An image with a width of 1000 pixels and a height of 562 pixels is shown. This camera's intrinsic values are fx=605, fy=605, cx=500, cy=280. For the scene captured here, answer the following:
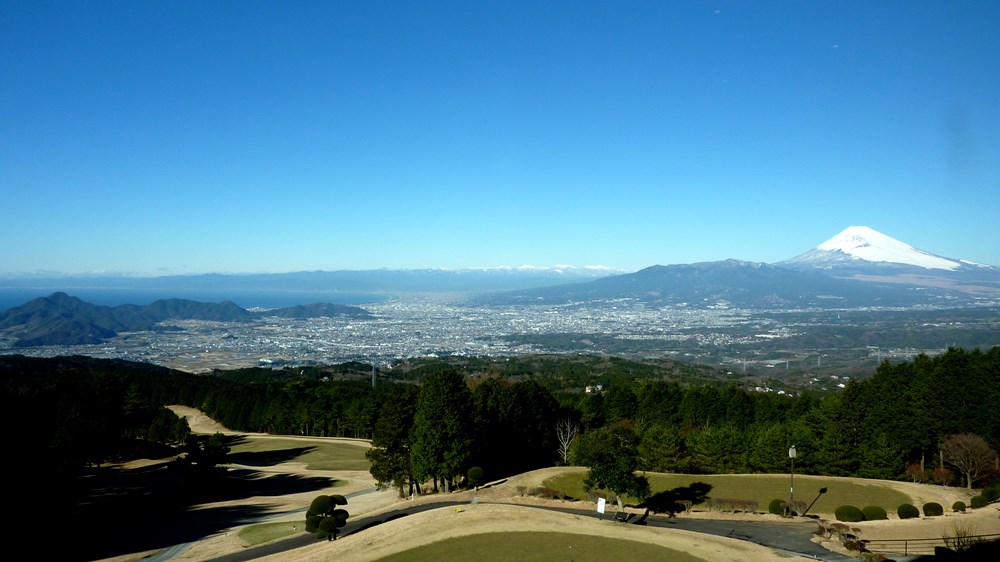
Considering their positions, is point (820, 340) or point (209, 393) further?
point (820, 340)

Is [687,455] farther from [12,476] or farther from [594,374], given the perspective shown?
[594,374]

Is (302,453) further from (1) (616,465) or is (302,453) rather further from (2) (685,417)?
(1) (616,465)

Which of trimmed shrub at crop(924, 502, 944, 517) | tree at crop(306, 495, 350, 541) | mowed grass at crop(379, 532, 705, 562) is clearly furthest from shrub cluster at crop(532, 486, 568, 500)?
trimmed shrub at crop(924, 502, 944, 517)

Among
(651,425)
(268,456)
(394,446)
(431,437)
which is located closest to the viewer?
(431,437)

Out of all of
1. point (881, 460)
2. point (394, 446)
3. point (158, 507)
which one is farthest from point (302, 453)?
point (881, 460)

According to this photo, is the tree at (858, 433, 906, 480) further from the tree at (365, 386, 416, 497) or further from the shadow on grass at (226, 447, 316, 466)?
the shadow on grass at (226, 447, 316, 466)

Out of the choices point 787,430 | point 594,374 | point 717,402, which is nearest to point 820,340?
point 594,374

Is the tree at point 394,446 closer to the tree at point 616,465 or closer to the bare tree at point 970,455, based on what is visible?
the tree at point 616,465

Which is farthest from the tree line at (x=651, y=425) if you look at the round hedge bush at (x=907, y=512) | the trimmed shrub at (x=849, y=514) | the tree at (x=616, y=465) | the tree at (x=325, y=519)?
the round hedge bush at (x=907, y=512)
